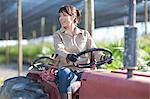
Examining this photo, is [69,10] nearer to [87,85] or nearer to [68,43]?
[68,43]

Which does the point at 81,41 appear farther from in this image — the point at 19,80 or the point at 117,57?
the point at 117,57

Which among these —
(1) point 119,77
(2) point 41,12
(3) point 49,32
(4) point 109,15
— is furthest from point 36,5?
(1) point 119,77

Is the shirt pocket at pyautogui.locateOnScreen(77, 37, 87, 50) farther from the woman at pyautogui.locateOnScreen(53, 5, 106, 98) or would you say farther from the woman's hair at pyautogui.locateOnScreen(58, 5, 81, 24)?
the woman's hair at pyautogui.locateOnScreen(58, 5, 81, 24)

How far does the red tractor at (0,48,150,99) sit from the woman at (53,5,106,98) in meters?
0.09

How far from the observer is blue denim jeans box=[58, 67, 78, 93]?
3365 millimetres

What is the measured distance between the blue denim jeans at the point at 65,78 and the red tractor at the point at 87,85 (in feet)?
0.28

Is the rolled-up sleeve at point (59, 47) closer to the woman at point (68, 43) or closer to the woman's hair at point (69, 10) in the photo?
the woman at point (68, 43)

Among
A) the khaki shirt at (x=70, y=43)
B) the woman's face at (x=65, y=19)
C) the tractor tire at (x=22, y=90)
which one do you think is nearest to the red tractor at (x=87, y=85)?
the tractor tire at (x=22, y=90)

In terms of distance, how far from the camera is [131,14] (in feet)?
8.47

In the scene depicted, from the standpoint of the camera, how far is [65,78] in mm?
3369

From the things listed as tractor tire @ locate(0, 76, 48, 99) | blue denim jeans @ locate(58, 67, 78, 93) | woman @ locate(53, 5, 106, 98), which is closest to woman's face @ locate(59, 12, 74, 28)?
woman @ locate(53, 5, 106, 98)

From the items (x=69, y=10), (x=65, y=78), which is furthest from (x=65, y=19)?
(x=65, y=78)

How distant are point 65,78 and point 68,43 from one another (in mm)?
397

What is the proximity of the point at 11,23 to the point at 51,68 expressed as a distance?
381 inches
